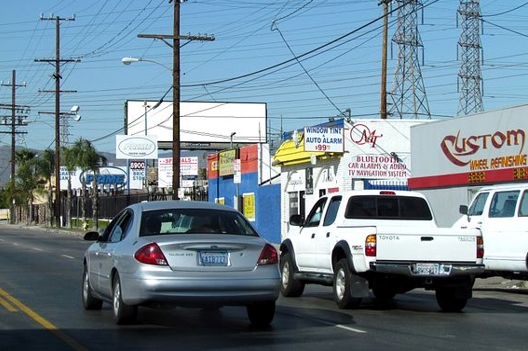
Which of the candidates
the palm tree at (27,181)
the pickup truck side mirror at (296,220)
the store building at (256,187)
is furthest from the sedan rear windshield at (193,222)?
the palm tree at (27,181)

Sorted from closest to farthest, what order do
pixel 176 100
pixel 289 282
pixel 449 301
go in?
1. pixel 449 301
2. pixel 289 282
3. pixel 176 100

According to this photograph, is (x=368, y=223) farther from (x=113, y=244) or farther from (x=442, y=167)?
(x=442, y=167)

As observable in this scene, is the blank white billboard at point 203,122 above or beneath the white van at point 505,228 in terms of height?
above

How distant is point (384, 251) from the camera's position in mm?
13617

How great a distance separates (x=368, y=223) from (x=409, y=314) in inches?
72.1

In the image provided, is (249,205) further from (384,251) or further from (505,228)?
(384,251)

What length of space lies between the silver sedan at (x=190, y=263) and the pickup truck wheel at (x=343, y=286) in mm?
2432

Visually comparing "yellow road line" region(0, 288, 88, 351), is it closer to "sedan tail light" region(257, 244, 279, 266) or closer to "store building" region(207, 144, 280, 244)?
"sedan tail light" region(257, 244, 279, 266)

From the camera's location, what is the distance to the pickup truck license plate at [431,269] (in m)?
13.7

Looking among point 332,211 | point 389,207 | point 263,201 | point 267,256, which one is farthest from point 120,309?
point 263,201

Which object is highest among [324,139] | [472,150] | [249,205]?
[324,139]

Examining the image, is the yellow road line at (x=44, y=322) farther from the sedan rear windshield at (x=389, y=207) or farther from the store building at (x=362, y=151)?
the store building at (x=362, y=151)

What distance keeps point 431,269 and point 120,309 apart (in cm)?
490

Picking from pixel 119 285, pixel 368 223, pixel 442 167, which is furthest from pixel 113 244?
pixel 442 167
